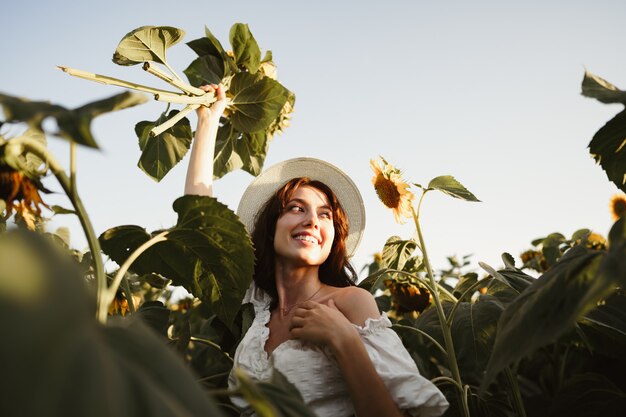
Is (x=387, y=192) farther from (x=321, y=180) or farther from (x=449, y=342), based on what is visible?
(x=449, y=342)

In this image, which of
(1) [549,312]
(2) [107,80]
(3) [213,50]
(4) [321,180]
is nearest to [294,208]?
(4) [321,180]

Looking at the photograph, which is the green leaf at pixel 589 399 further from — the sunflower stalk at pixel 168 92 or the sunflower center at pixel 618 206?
the sunflower center at pixel 618 206

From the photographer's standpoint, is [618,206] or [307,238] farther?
[618,206]

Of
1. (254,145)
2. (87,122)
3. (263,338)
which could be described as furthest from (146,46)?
(87,122)

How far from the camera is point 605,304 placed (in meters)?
1.69

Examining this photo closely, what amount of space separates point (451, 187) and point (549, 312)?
3.73ft

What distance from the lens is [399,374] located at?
1.51 metres

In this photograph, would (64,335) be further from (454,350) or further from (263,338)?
(454,350)

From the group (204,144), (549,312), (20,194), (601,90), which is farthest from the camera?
(204,144)

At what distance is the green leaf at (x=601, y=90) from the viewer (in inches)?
42.8

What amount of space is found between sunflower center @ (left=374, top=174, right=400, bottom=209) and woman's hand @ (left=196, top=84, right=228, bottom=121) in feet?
2.48

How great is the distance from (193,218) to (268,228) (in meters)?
1.06

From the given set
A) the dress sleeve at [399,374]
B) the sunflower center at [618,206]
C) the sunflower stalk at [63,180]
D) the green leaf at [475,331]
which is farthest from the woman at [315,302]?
the sunflower center at [618,206]

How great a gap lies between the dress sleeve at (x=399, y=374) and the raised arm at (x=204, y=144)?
73cm
